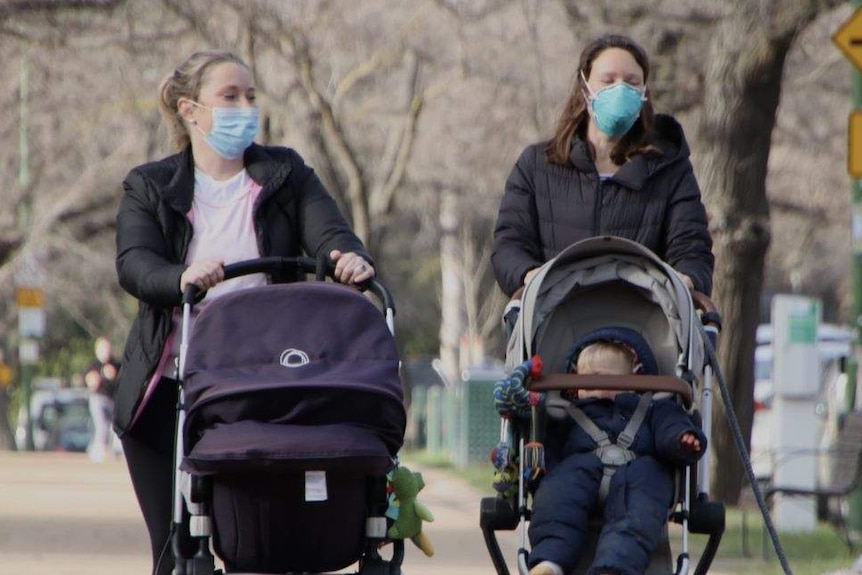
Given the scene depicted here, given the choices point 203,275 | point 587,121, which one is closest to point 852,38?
point 587,121

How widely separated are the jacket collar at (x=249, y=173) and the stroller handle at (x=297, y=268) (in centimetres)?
25

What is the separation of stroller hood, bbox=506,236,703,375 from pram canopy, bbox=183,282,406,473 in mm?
830

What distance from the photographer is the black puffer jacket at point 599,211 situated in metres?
6.73

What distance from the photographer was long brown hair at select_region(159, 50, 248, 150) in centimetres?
630

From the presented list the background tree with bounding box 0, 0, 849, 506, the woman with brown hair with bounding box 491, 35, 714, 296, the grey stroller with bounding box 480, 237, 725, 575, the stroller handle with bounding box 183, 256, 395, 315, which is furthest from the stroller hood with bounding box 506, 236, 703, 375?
the background tree with bounding box 0, 0, 849, 506

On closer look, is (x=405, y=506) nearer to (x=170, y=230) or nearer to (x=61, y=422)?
(x=170, y=230)

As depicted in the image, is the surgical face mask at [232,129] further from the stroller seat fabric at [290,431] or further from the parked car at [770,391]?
Result: the parked car at [770,391]

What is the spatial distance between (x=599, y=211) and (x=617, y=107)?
0.36 m

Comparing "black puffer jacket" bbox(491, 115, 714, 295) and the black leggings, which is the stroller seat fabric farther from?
"black puffer jacket" bbox(491, 115, 714, 295)

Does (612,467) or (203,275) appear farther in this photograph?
(612,467)

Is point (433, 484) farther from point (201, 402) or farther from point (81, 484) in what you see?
point (201, 402)

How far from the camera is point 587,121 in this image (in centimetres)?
698

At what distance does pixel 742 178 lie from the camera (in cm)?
1452

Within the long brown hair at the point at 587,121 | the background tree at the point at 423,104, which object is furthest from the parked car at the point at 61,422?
the long brown hair at the point at 587,121
